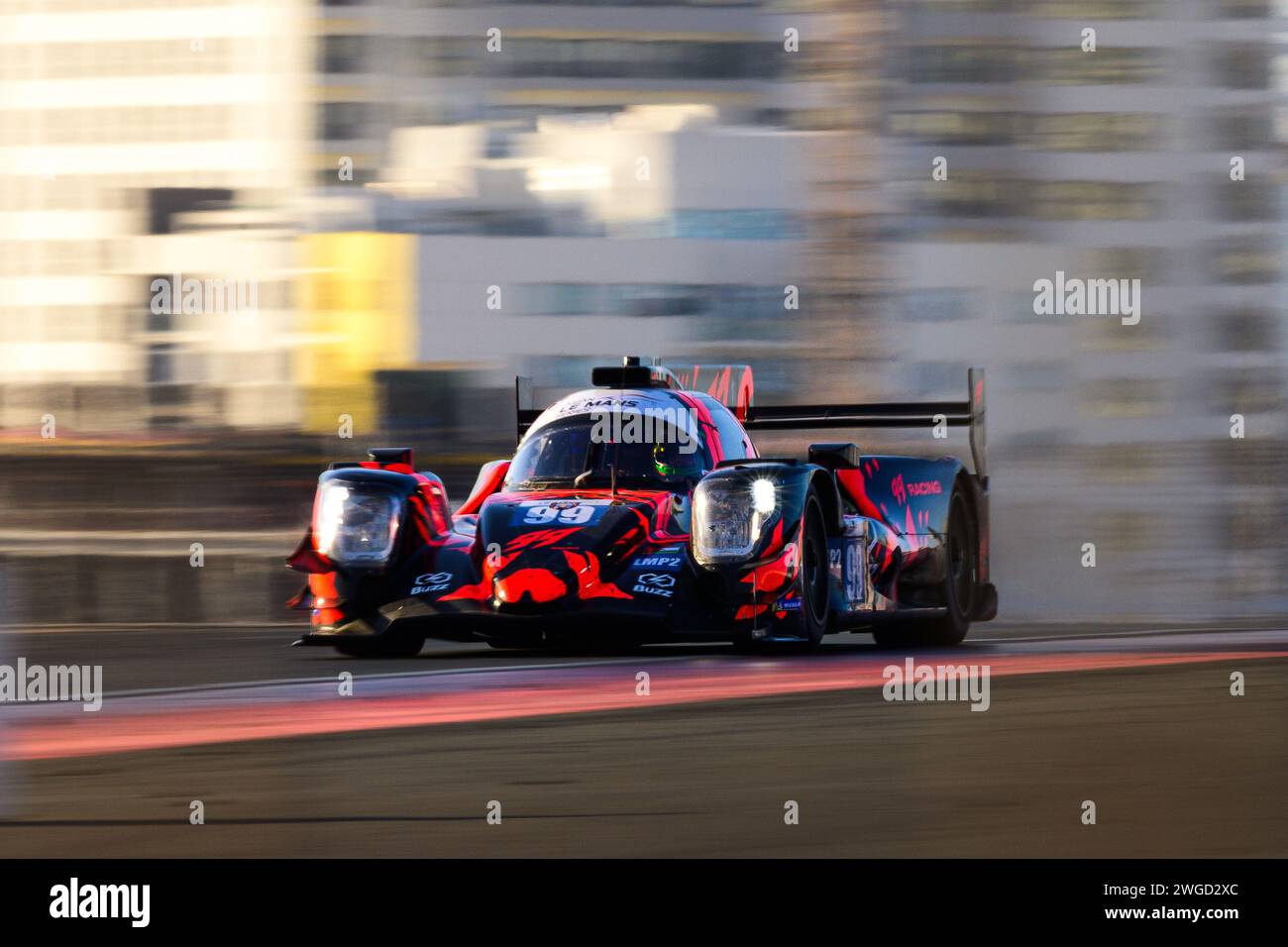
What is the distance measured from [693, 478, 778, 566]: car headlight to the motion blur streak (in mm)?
546

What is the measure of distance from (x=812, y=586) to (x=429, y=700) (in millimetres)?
2656

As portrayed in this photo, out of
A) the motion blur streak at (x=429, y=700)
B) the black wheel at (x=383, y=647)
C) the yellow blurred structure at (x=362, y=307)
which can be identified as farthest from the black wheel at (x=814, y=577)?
the yellow blurred structure at (x=362, y=307)

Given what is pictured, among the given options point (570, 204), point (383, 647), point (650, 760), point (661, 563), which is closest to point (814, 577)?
point (661, 563)

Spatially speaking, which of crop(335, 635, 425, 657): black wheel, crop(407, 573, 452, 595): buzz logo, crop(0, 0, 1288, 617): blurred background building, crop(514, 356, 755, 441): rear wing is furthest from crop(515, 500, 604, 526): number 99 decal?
crop(0, 0, 1288, 617): blurred background building

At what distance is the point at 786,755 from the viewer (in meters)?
7.33

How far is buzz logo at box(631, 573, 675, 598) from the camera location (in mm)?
10633

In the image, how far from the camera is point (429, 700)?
30.0ft

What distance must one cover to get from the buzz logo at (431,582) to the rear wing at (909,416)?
3512 mm

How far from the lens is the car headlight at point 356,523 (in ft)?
36.5

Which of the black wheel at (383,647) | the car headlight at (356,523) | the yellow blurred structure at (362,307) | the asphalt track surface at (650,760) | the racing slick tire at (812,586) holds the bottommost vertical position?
the asphalt track surface at (650,760)

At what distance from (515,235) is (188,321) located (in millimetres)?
20051

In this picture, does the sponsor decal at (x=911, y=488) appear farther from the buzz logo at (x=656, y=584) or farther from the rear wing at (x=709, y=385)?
the buzz logo at (x=656, y=584)

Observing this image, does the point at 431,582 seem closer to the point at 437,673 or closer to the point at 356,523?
the point at 356,523

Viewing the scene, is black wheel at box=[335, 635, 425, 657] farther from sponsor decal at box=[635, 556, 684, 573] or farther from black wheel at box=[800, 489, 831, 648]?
black wheel at box=[800, 489, 831, 648]
